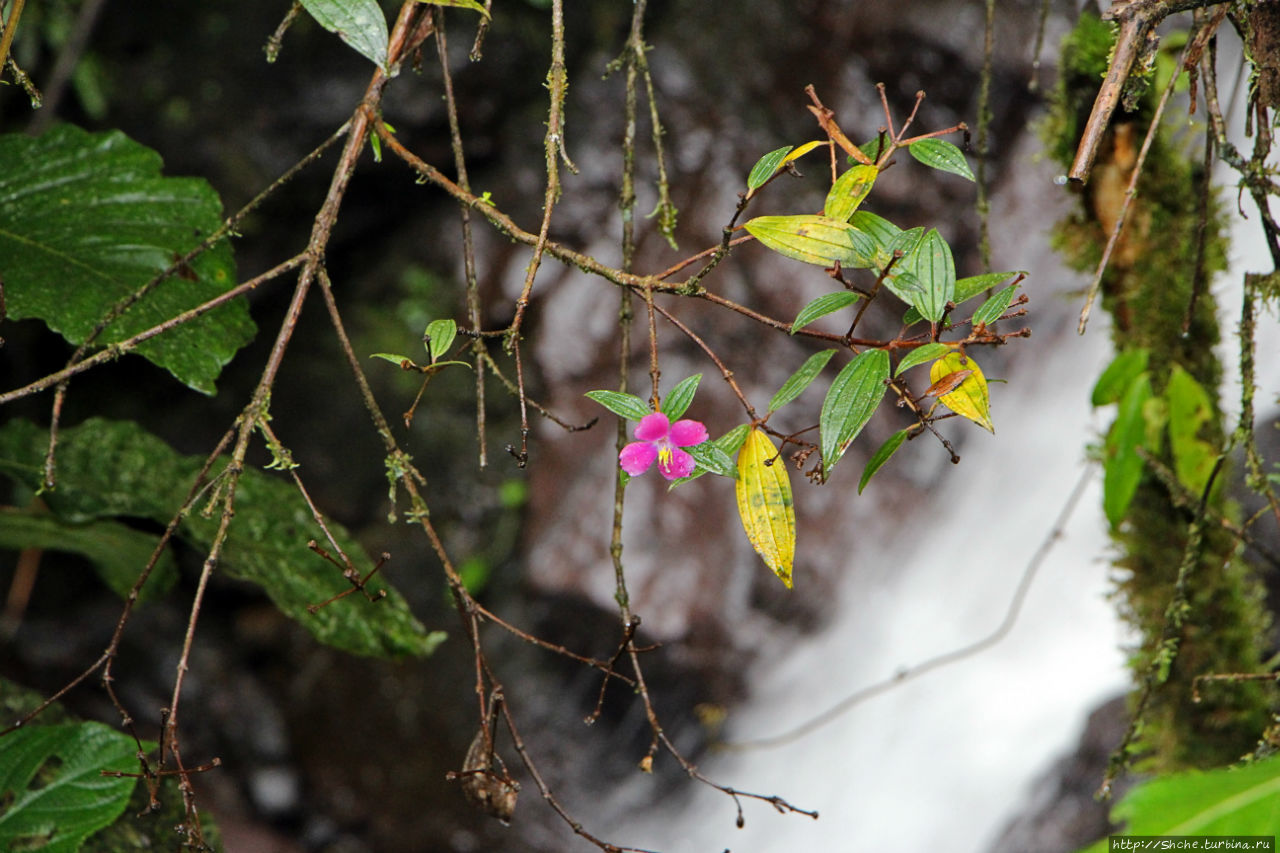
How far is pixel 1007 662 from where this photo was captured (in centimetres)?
307

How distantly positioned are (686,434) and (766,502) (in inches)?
4.2

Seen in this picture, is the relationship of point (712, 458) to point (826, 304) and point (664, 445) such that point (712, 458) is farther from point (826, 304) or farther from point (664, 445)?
point (826, 304)

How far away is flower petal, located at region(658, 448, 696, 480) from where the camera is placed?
836 mm

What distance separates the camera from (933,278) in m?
0.78

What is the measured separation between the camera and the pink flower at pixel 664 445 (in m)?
0.84

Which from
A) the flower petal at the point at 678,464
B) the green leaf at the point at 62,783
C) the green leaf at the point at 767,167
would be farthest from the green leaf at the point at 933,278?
the green leaf at the point at 62,783

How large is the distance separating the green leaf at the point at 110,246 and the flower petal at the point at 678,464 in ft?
2.02

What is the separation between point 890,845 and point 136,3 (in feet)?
12.8

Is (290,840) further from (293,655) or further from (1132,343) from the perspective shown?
(1132,343)

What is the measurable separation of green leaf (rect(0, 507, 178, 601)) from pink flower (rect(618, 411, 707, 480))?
1.09m

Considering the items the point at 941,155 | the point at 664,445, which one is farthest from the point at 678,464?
the point at 941,155

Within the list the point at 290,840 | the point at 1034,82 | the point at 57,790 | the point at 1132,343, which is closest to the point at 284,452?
the point at 57,790

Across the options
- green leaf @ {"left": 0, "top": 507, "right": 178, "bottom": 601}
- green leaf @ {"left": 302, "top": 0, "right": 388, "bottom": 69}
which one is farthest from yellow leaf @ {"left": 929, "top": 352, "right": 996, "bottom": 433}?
green leaf @ {"left": 0, "top": 507, "right": 178, "bottom": 601}

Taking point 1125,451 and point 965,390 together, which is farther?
point 1125,451
